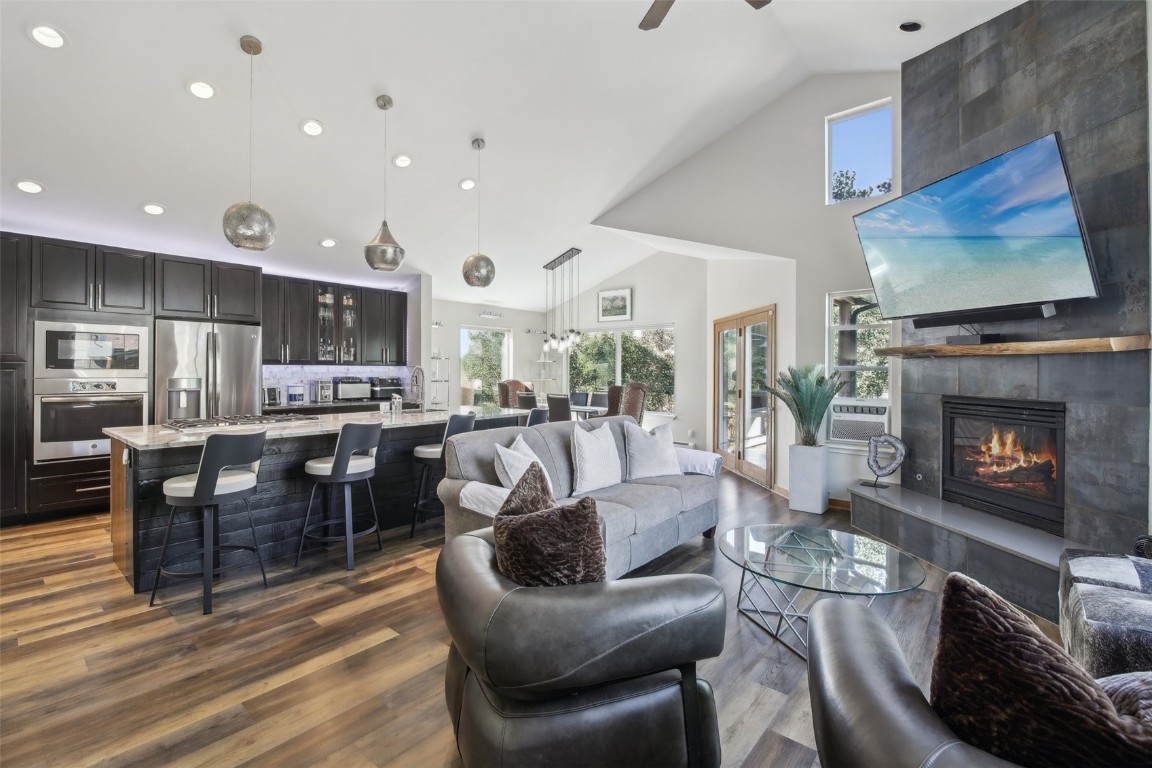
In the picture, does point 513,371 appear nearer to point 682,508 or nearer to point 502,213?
point 502,213

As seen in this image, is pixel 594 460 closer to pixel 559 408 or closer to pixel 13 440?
pixel 559 408

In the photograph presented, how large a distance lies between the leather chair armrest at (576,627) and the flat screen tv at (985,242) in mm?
2890

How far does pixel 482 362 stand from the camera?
8883 millimetres

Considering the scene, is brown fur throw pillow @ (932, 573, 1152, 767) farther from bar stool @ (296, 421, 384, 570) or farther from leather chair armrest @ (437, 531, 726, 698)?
bar stool @ (296, 421, 384, 570)

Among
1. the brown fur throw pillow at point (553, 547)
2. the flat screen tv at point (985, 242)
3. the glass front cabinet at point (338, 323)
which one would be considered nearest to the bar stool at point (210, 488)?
the brown fur throw pillow at point (553, 547)

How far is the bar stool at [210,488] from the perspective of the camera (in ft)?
8.94

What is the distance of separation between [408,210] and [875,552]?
5.02 metres

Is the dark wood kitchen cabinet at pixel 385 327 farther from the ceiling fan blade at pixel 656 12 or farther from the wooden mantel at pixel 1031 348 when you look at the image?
the wooden mantel at pixel 1031 348

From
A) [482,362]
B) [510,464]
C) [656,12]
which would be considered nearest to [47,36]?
[656,12]

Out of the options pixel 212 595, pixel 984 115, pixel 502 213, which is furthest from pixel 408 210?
pixel 984 115

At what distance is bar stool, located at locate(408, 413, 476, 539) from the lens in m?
3.99

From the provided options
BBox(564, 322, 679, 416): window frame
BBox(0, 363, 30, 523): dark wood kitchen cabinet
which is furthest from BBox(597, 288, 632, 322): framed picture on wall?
BBox(0, 363, 30, 523): dark wood kitchen cabinet

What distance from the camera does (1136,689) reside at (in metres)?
0.84

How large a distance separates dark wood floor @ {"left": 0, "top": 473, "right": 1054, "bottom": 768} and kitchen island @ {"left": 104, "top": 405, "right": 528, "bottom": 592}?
Answer: 0.76 feet
